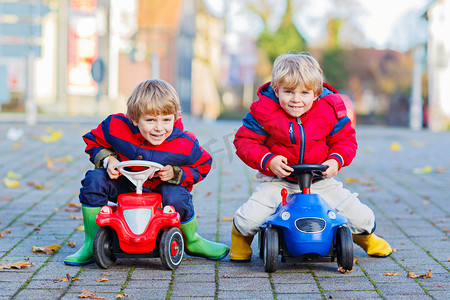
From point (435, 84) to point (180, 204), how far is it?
2698 centimetres

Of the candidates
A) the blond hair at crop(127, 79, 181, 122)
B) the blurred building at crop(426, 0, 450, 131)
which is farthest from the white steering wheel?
the blurred building at crop(426, 0, 450, 131)

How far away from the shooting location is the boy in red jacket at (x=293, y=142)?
378cm

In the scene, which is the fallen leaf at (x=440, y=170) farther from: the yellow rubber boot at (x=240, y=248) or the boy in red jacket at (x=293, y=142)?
the yellow rubber boot at (x=240, y=248)

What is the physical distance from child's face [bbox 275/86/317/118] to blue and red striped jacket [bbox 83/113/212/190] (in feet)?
1.87

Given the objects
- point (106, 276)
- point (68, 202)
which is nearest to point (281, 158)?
point (106, 276)

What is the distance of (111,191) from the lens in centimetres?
388

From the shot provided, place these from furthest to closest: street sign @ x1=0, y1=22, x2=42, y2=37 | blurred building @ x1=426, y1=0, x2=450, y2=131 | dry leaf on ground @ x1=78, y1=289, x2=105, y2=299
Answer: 1. street sign @ x1=0, y1=22, x2=42, y2=37
2. blurred building @ x1=426, y1=0, x2=450, y2=131
3. dry leaf on ground @ x1=78, y1=289, x2=105, y2=299

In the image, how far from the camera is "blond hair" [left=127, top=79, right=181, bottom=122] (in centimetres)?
370

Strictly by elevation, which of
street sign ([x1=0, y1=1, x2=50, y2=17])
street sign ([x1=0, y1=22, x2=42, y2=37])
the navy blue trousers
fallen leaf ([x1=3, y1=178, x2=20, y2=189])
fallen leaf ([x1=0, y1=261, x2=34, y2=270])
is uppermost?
street sign ([x1=0, y1=1, x2=50, y2=17])

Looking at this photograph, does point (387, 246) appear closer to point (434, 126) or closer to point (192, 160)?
point (192, 160)

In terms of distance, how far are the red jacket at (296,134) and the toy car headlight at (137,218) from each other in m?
0.66

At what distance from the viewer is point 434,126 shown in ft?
84.5

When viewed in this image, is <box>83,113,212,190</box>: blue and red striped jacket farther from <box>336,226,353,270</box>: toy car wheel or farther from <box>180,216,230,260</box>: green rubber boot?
<box>336,226,353,270</box>: toy car wheel

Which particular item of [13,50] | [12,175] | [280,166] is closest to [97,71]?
[12,175]
